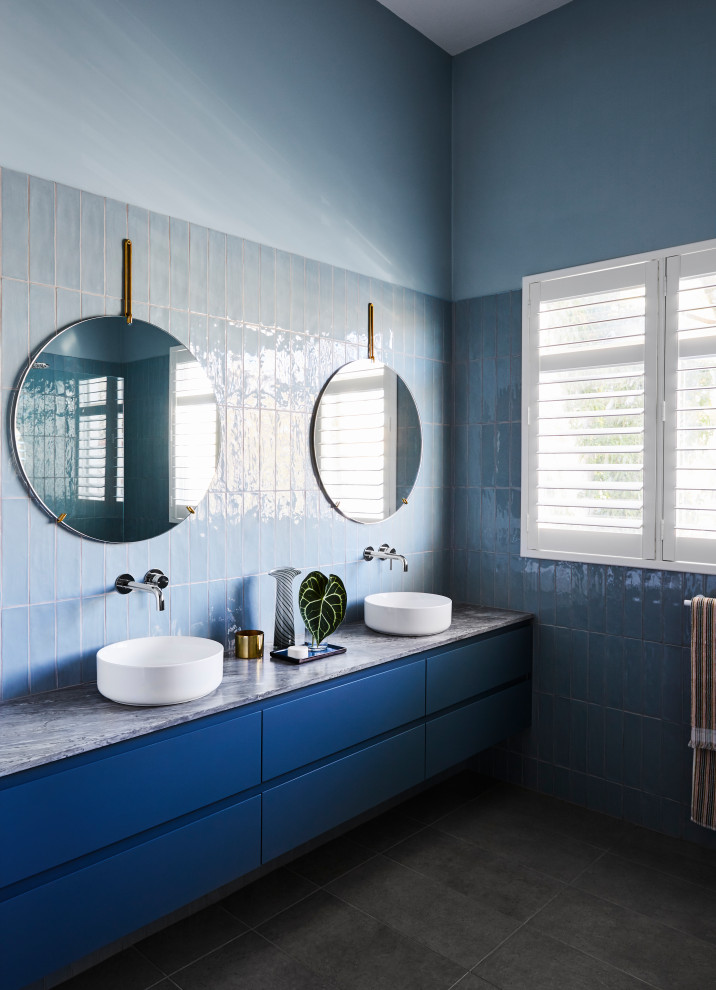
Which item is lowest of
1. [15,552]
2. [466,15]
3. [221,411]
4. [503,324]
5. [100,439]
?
[15,552]

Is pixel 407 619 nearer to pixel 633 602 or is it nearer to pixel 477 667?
pixel 477 667

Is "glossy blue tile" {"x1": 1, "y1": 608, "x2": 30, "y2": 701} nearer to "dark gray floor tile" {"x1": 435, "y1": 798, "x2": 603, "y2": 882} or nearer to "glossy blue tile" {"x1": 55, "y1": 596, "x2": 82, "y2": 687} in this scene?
"glossy blue tile" {"x1": 55, "y1": 596, "x2": 82, "y2": 687}

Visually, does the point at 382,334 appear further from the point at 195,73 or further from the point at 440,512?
the point at 195,73

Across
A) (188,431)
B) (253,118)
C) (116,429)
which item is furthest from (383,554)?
(253,118)

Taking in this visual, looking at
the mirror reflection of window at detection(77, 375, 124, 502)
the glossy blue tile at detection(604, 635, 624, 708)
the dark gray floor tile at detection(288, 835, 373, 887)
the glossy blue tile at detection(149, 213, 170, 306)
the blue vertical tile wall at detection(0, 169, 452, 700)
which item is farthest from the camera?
the glossy blue tile at detection(604, 635, 624, 708)

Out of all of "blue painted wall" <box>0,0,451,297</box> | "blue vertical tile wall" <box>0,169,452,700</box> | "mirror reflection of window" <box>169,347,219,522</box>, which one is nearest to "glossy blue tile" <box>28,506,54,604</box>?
"blue vertical tile wall" <box>0,169,452,700</box>

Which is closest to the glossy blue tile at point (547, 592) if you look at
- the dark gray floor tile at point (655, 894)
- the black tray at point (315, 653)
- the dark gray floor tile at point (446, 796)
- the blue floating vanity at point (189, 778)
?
the blue floating vanity at point (189, 778)

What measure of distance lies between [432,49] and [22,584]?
2.85 m

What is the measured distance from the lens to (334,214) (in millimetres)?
2746

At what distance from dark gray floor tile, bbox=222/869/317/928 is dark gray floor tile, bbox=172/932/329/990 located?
123 millimetres

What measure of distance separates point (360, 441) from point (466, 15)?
1.86 metres

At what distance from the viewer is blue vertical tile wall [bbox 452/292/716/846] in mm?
2678

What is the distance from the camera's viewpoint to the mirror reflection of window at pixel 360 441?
270 cm

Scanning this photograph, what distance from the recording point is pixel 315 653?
7.63ft
